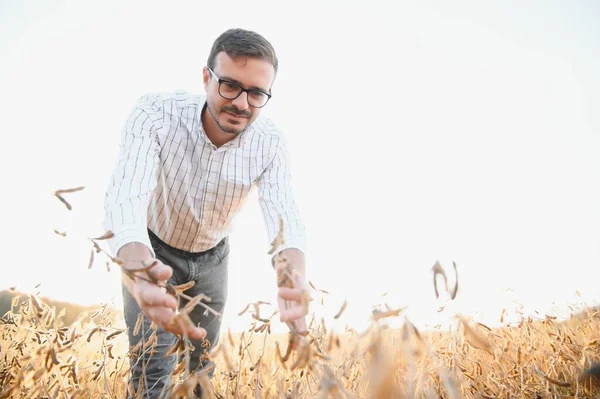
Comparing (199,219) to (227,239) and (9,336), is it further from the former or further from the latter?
(9,336)

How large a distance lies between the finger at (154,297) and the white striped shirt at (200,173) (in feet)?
4.04

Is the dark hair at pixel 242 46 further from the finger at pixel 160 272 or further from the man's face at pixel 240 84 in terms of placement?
the finger at pixel 160 272

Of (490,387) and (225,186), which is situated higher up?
(225,186)

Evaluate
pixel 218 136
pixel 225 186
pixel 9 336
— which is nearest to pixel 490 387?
pixel 225 186

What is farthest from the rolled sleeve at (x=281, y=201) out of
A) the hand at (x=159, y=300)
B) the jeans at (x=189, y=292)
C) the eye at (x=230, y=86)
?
the hand at (x=159, y=300)

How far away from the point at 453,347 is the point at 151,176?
5.40 ft

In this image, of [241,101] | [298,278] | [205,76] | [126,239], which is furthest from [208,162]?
[298,278]

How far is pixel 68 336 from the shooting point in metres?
1.52

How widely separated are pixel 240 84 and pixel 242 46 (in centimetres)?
25

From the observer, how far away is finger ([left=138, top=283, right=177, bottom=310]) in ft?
3.69

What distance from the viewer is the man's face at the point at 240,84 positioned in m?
2.69

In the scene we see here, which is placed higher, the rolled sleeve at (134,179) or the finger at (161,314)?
the rolled sleeve at (134,179)

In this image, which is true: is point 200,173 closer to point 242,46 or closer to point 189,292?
point 242,46

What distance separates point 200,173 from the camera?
2885 mm
